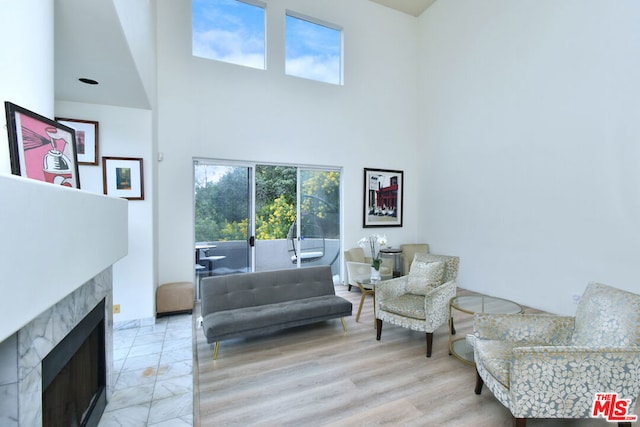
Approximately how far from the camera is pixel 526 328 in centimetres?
235

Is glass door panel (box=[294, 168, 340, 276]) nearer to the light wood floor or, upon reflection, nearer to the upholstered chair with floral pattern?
the upholstered chair with floral pattern

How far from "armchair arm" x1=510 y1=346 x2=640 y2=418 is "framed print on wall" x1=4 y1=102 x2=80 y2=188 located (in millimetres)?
2712

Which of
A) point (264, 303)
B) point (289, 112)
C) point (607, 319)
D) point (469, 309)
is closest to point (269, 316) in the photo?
point (264, 303)

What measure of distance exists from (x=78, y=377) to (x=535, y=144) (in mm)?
5544

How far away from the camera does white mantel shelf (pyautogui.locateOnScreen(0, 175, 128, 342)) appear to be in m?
0.68

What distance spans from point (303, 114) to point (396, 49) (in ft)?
8.66

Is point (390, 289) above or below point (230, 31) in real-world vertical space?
below

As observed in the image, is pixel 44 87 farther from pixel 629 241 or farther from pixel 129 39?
pixel 629 241

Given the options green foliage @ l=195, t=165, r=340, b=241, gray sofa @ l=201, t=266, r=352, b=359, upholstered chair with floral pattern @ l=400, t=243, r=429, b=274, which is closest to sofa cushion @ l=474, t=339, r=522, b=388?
gray sofa @ l=201, t=266, r=352, b=359

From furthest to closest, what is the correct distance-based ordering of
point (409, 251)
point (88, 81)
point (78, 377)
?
point (409, 251) < point (88, 81) < point (78, 377)

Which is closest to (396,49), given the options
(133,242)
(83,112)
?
(83,112)

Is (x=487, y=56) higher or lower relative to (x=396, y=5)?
lower

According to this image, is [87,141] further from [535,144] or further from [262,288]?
[535,144]

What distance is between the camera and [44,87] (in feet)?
4.81
